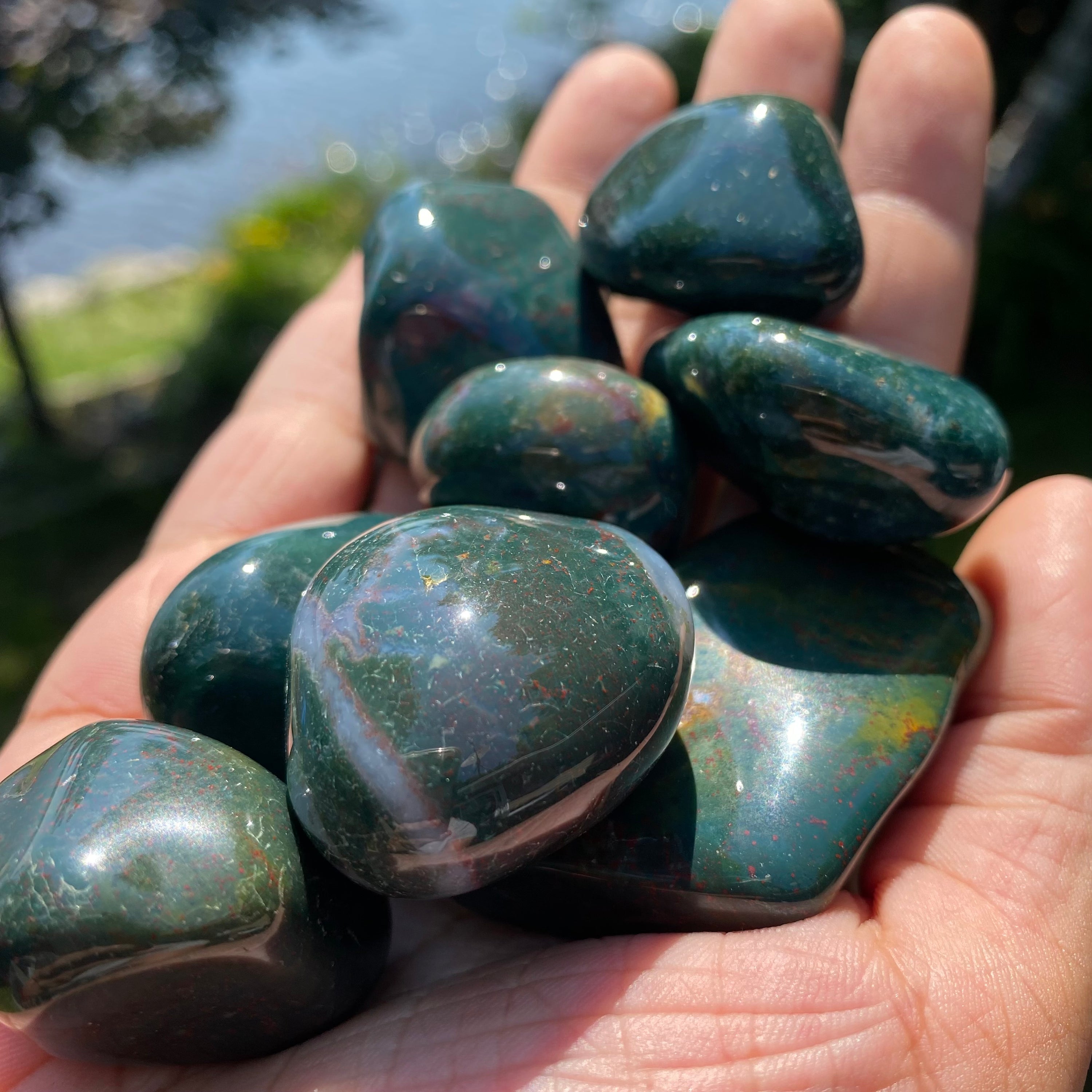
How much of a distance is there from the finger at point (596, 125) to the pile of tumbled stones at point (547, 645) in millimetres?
585

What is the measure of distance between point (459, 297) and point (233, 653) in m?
0.66

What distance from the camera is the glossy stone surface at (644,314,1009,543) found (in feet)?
4.53

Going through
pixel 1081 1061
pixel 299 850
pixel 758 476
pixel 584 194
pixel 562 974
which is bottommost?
pixel 1081 1061


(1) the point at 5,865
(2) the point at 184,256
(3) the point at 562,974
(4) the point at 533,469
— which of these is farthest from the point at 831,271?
(2) the point at 184,256

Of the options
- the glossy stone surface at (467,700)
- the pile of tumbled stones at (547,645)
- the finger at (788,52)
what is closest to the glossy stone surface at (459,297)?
the pile of tumbled stones at (547,645)

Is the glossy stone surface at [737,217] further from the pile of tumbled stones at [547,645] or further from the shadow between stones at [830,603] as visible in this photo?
the shadow between stones at [830,603]

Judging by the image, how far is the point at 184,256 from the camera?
4.40m

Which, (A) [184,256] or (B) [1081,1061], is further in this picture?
(A) [184,256]

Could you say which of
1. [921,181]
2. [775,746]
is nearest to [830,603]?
[775,746]

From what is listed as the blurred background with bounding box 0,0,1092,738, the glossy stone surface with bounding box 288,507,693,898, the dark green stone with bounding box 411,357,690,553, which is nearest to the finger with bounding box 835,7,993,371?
the dark green stone with bounding box 411,357,690,553

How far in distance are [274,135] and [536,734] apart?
4.21 meters

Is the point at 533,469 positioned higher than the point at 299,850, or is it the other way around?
the point at 533,469

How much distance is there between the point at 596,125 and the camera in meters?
2.36

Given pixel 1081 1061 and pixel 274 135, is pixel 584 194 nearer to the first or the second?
pixel 1081 1061
